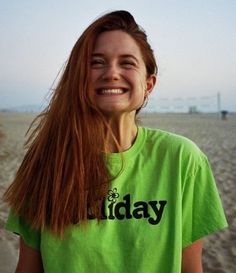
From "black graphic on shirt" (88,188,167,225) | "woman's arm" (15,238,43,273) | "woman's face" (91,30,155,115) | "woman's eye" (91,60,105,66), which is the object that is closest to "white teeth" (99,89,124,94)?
"woman's face" (91,30,155,115)

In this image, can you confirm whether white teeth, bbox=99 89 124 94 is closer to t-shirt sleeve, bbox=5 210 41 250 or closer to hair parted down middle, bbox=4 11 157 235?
hair parted down middle, bbox=4 11 157 235

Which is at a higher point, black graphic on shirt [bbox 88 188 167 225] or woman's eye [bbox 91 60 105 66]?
woman's eye [bbox 91 60 105 66]

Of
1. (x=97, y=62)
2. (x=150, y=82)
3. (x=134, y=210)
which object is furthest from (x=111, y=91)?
(x=134, y=210)

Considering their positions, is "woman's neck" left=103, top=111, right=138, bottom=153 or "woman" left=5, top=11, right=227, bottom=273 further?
"woman's neck" left=103, top=111, right=138, bottom=153

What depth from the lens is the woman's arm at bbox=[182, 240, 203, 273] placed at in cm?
175

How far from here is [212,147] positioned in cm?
1712

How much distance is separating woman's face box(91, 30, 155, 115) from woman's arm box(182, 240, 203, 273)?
66cm

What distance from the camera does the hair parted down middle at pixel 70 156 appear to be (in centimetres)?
168

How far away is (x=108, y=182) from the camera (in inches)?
66.3

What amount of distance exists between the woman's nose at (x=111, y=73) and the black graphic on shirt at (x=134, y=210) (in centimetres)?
49

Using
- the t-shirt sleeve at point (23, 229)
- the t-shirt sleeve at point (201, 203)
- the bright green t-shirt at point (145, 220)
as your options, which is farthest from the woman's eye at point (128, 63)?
the t-shirt sleeve at point (23, 229)

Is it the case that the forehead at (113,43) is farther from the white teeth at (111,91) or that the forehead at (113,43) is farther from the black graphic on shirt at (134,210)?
the black graphic on shirt at (134,210)

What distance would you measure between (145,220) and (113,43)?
0.75m

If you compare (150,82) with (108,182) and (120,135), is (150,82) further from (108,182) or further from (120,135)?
(108,182)
